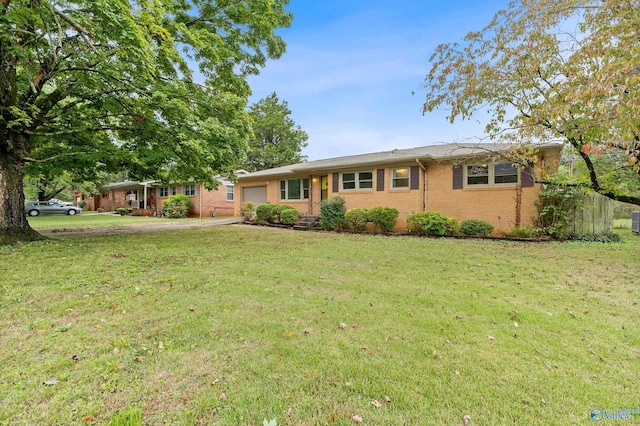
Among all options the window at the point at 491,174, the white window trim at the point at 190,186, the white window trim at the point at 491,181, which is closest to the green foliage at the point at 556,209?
the white window trim at the point at 491,181

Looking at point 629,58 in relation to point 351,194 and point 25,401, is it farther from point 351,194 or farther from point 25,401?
point 351,194

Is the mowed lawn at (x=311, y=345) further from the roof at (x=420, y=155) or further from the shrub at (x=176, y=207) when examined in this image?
the shrub at (x=176, y=207)

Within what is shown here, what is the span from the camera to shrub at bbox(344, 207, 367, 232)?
12.7 metres

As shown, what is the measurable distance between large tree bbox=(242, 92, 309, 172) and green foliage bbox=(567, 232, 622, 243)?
28267mm

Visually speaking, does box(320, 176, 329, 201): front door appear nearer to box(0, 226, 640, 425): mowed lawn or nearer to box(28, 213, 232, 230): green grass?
box(28, 213, 232, 230): green grass

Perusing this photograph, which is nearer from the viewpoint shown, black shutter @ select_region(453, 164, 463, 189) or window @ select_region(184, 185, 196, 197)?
black shutter @ select_region(453, 164, 463, 189)

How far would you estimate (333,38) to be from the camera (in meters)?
13.5

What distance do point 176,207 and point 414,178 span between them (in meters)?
18.5

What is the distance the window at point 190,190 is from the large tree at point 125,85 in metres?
13.5

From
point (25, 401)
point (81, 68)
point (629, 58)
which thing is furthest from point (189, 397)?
point (81, 68)

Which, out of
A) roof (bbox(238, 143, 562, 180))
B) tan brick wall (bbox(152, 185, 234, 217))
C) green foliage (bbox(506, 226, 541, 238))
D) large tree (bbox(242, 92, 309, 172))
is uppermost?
large tree (bbox(242, 92, 309, 172))

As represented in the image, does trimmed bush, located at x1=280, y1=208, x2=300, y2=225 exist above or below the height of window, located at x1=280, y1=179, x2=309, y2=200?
below

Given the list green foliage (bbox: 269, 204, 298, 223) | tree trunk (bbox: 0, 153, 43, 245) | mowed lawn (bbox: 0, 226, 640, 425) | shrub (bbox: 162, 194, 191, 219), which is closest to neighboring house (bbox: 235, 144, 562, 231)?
green foliage (bbox: 269, 204, 298, 223)

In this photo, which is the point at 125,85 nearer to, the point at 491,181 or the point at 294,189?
the point at 294,189
